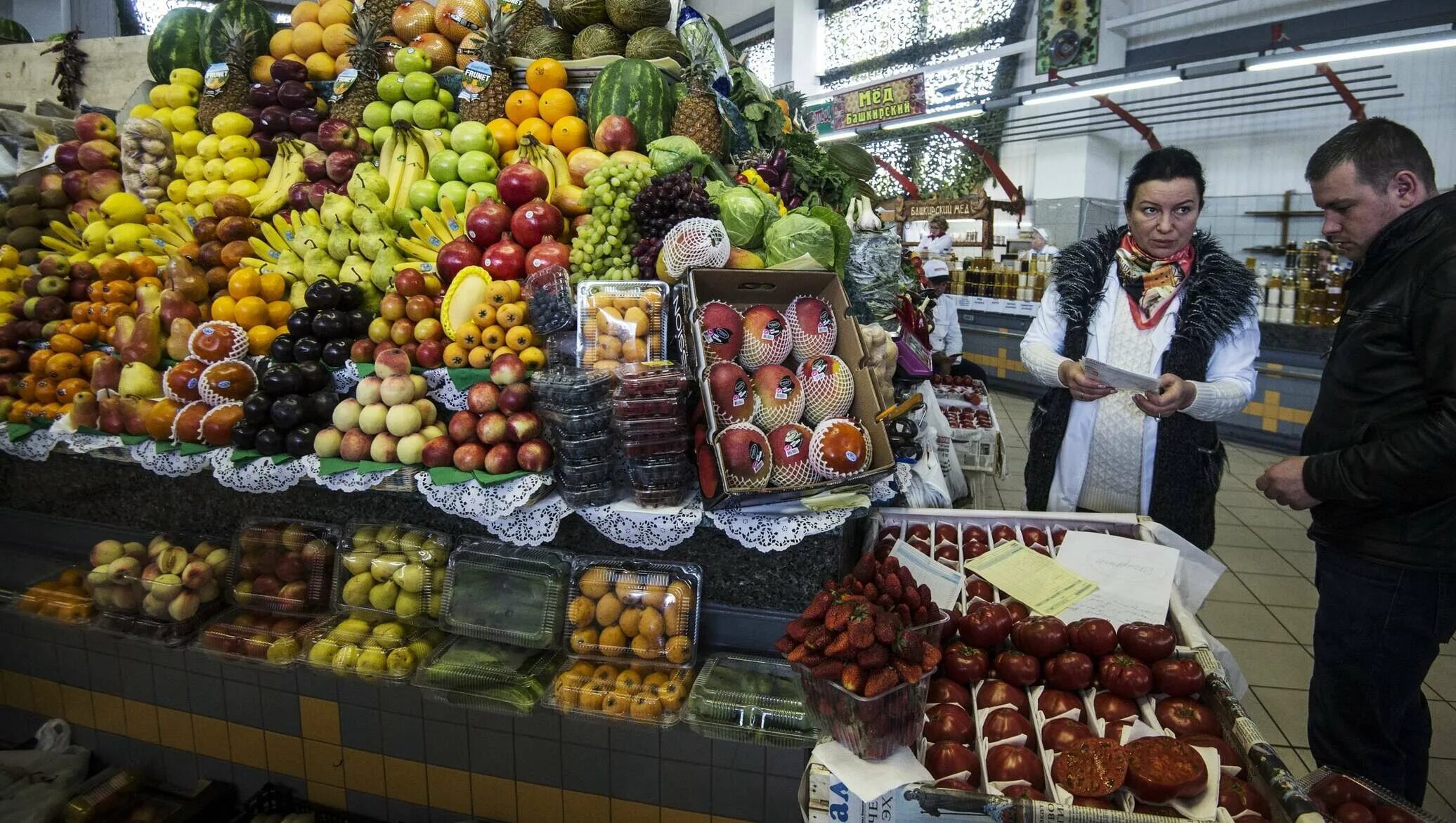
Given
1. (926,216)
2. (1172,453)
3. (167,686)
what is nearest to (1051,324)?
(1172,453)

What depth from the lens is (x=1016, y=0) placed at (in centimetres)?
1007

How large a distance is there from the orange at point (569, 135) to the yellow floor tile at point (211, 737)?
2.34m

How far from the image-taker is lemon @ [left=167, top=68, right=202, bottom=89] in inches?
140

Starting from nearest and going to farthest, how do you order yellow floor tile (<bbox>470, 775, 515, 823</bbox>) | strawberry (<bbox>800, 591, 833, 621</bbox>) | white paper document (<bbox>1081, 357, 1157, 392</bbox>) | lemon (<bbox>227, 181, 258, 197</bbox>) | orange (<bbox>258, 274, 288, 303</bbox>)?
strawberry (<bbox>800, 591, 833, 621</bbox>)
white paper document (<bbox>1081, 357, 1157, 392</bbox>)
yellow floor tile (<bbox>470, 775, 515, 823</bbox>)
orange (<bbox>258, 274, 288, 303</bbox>)
lemon (<bbox>227, 181, 258, 197</bbox>)

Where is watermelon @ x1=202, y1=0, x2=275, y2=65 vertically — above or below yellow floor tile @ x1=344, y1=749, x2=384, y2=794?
above

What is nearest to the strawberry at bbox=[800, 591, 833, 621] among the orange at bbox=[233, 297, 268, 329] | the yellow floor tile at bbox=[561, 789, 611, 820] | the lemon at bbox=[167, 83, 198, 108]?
the yellow floor tile at bbox=[561, 789, 611, 820]

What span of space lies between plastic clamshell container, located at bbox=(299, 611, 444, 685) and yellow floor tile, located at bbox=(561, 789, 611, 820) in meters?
0.55

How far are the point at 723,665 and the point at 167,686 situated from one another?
1.95m

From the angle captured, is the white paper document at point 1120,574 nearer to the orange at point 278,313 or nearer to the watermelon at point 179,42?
the orange at point 278,313

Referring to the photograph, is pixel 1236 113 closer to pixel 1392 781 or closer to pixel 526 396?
pixel 1392 781

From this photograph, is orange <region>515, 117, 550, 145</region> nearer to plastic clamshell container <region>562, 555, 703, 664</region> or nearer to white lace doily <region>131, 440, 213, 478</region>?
white lace doily <region>131, 440, 213, 478</region>

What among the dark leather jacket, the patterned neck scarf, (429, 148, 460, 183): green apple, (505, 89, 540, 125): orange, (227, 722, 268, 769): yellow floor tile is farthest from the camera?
(505, 89, 540, 125): orange

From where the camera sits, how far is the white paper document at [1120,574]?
5.48 feet

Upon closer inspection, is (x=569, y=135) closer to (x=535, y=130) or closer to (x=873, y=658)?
(x=535, y=130)
